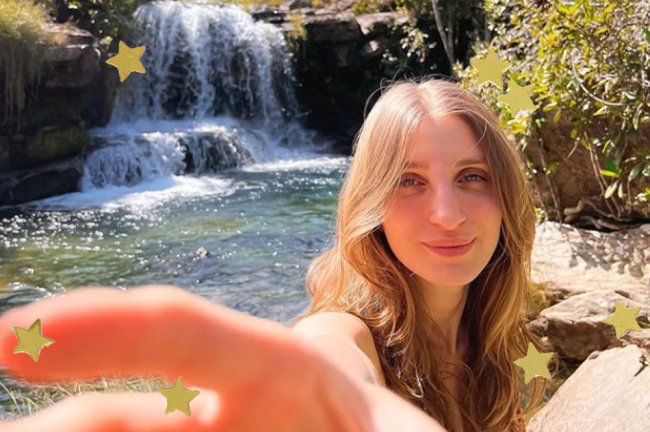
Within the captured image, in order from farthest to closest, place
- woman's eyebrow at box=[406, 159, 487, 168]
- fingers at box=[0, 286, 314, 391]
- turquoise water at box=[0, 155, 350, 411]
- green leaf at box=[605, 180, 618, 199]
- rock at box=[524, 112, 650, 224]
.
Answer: turquoise water at box=[0, 155, 350, 411] < rock at box=[524, 112, 650, 224] < green leaf at box=[605, 180, 618, 199] < woman's eyebrow at box=[406, 159, 487, 168] < fingers at box=[0, 286, 314, 391]

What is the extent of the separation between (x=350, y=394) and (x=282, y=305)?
186 inches

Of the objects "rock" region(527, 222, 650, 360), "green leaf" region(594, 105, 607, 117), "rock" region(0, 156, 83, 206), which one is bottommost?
"rock" region(0, 156, 83, 206)

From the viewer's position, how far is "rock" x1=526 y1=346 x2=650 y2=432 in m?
1.93

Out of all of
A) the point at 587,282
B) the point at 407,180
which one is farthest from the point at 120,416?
the point at 587,282

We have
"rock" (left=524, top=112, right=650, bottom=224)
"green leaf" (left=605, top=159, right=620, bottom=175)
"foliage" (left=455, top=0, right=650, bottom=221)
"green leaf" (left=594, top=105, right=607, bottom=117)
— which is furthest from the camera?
"rock" (left=524, top=112, right=650, bottom=224)

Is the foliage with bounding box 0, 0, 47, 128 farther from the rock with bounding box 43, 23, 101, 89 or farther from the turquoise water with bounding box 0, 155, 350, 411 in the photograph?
the turquoise water with bounding box 0, 155, 350, 411

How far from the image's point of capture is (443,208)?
30.3 inches

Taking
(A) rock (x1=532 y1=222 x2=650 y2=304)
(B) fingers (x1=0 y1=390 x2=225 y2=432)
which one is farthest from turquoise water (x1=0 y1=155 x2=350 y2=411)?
(B) fingers (x1=0 y1=390 x2=225 y2=432)

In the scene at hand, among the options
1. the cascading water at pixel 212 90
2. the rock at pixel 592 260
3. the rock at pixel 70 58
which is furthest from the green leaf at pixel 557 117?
the rock at pixel 70 58

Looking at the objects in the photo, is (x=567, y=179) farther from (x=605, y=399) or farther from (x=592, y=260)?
(x=605, y=399)

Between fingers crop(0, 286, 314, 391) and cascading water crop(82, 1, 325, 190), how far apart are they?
32.9 ft

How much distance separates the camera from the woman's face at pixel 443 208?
803 mm

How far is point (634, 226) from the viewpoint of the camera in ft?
13.7

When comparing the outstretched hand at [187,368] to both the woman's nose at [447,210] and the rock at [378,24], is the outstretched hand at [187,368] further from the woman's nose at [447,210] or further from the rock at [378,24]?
the rock at [378,24]
